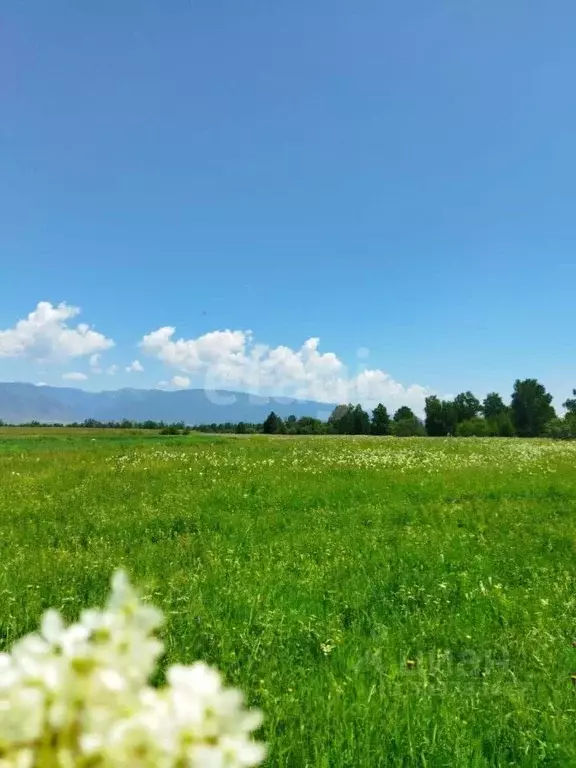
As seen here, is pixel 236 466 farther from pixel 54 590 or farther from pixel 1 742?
pixel 1 742

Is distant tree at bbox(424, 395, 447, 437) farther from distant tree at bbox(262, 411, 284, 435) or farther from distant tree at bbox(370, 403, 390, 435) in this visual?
distant tree at bbox(262, 411, 284, 435)

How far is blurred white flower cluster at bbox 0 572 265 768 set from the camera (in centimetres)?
83

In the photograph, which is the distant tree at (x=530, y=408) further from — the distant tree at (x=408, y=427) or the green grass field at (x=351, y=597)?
the green grass field at (x=351, y=597)

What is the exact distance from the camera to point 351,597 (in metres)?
6.93

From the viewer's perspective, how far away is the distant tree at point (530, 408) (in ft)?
329

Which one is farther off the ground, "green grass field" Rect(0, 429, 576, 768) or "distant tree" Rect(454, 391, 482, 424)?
"distant tree" Rect(454, 391, 482, 424)

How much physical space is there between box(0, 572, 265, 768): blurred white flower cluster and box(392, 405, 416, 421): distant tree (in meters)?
122

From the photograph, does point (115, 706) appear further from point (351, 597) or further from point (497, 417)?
point (497, 417)

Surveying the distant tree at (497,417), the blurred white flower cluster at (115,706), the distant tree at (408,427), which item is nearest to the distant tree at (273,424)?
the distant tree at (408,427)

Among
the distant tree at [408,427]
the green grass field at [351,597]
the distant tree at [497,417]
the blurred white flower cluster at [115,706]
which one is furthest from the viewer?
the distant tree at [408,427]

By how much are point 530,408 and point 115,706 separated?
11211 centimetres

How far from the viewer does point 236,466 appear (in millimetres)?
20938

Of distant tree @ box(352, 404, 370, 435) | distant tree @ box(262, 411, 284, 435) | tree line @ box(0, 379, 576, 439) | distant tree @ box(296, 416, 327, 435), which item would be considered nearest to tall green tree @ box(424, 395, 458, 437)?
tree line @ box(0, 379, 576, 439)

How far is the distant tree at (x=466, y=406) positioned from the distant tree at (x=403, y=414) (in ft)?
31.2
